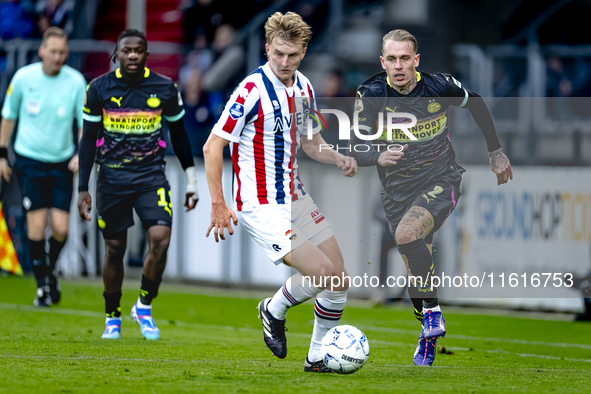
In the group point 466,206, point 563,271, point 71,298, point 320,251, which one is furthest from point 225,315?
point 320,251

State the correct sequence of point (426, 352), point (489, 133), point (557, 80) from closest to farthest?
point (426, 352)
point (489, 133)
point (557, 80)

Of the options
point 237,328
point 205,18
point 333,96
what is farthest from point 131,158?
point 205,18

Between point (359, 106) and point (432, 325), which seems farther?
point (359, 106)

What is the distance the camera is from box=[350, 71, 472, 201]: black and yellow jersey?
618 cm

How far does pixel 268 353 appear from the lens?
648 cm

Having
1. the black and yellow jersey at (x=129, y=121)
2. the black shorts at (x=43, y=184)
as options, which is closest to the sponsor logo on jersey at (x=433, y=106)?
the black and yellow jersey at (x=129, y=121)

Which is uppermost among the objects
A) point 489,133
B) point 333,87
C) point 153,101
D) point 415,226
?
point 333,87

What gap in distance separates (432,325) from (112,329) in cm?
264

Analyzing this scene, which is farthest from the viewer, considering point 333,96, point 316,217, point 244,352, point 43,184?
point 333,96

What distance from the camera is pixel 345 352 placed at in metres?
5.27

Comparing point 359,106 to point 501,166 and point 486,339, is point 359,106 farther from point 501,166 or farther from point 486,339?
point 486,339

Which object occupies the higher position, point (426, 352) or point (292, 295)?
point (292, 295)

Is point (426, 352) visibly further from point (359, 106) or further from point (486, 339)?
point (486, 339)

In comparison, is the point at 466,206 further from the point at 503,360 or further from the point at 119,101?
the point at 119,101
